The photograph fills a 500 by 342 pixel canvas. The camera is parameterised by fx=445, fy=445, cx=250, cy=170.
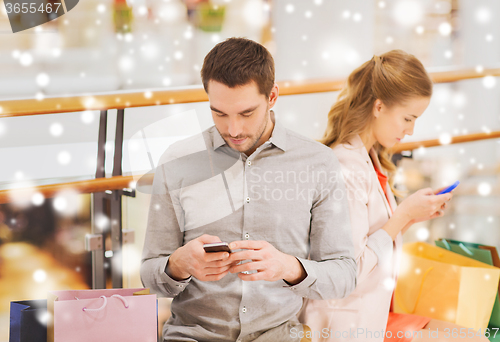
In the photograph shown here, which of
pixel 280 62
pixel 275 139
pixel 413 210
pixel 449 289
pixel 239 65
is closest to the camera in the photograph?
pixel 239 65

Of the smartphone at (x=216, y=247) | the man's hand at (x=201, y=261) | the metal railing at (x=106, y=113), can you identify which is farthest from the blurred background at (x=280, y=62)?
the smartphone at (x=216, y=247)

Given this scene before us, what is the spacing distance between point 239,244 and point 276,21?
2.14m

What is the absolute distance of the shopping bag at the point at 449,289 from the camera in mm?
1402

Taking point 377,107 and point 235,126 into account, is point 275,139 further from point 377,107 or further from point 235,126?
point 377,107

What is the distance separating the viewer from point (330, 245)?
3.67ft

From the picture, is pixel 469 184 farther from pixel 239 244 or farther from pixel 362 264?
pixel 239 244

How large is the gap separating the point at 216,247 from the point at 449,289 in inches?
35.6

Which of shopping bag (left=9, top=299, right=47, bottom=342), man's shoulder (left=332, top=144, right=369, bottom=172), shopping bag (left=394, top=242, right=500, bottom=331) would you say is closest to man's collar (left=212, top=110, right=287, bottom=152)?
man's shoulder (left=332, top=144, right=369, bottom=172)

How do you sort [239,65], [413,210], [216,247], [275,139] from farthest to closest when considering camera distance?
[413,210]
[275,139]
[239,65]
[216,247]

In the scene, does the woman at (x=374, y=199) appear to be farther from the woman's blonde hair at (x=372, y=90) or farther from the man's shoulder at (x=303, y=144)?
the man's shoulder at (x=303, y=144)

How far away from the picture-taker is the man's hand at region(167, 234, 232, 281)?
0.93 meters

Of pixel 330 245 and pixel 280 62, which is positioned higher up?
pixel 280 62

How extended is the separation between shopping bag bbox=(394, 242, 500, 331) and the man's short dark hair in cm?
83

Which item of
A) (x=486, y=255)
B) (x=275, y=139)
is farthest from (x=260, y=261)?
(x=486, y=255)
